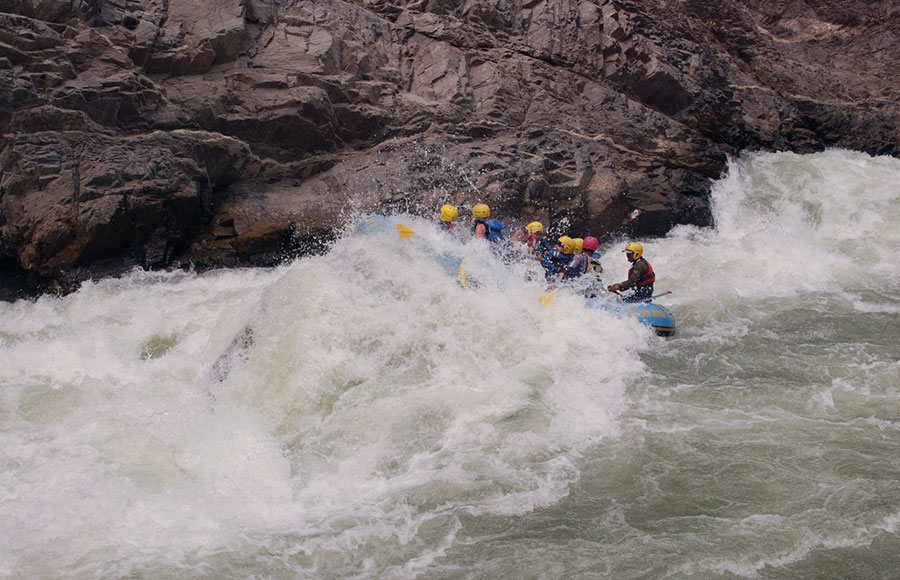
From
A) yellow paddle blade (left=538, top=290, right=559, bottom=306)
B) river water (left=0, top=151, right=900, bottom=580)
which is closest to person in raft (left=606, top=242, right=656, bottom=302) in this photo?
river water (left=0, top=151, right=900, bottom=580)

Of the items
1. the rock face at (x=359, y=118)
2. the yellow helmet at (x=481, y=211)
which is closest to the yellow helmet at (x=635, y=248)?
the yellow helmet at (x=481, y=211)

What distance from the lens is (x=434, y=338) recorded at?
302 inches

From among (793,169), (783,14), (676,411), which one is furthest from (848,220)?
(676,411)

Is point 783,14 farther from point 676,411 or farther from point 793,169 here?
point 676,411

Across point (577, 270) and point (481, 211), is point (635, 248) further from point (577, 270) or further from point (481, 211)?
point (481, 211)

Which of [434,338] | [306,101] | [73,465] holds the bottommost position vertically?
[73,465]

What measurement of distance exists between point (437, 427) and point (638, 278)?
382 centimetres

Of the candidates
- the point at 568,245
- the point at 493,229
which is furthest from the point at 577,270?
the point at 493,229

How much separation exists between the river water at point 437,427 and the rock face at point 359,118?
102 cm

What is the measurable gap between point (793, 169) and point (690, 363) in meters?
7.76

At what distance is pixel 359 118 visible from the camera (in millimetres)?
11688

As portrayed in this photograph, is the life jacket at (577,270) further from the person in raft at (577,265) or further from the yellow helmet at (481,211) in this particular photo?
the yellow helmet at (481,211)

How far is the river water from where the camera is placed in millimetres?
4789

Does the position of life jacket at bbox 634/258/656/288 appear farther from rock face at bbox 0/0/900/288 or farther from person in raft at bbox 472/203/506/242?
rock face at bbox 0/0/900/288
